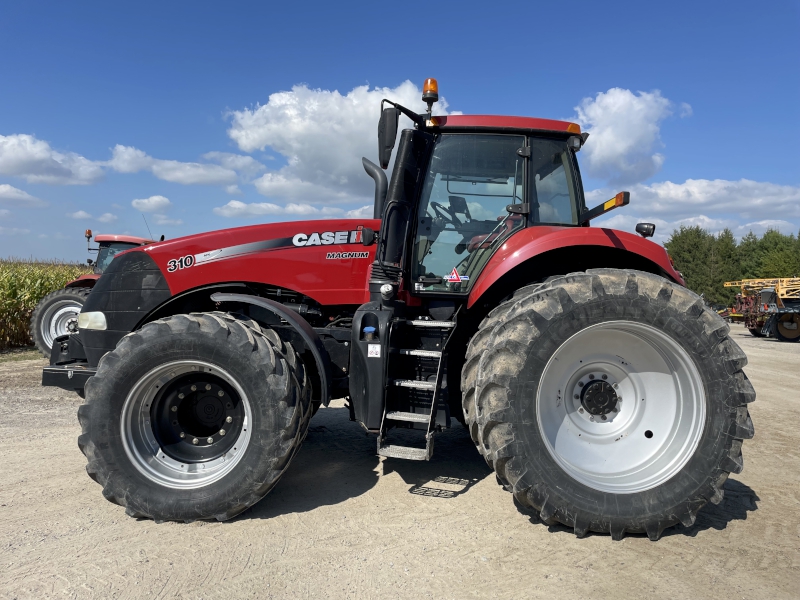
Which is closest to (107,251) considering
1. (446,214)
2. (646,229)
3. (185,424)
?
(185,424)

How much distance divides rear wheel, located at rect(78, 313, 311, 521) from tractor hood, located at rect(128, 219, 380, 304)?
84 centimetres

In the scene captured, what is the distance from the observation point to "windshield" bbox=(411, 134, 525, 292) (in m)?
3.61

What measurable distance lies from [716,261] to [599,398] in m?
33.5

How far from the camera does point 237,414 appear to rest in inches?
127

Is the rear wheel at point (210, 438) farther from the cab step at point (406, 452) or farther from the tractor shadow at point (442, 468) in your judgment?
the tractor shadow at point (442, 468)

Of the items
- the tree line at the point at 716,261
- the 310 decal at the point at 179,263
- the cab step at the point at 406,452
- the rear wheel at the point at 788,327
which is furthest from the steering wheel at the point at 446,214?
the tree line at the point at 716,261

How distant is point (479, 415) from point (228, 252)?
2.28 meters

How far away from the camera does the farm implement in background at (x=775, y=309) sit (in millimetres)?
16250

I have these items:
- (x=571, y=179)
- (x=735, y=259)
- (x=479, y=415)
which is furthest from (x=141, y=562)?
(x=735, y=259)

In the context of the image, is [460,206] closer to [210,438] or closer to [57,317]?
[210,438]

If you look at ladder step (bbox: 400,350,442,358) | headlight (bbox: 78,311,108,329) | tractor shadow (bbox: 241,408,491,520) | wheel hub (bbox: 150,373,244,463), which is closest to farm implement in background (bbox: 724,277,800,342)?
tractor shadow (bbox: 241,408,491,520)

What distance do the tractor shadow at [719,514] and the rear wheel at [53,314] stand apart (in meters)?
9.90

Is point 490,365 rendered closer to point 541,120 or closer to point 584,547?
point 584,547

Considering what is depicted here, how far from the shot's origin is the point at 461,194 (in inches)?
143
